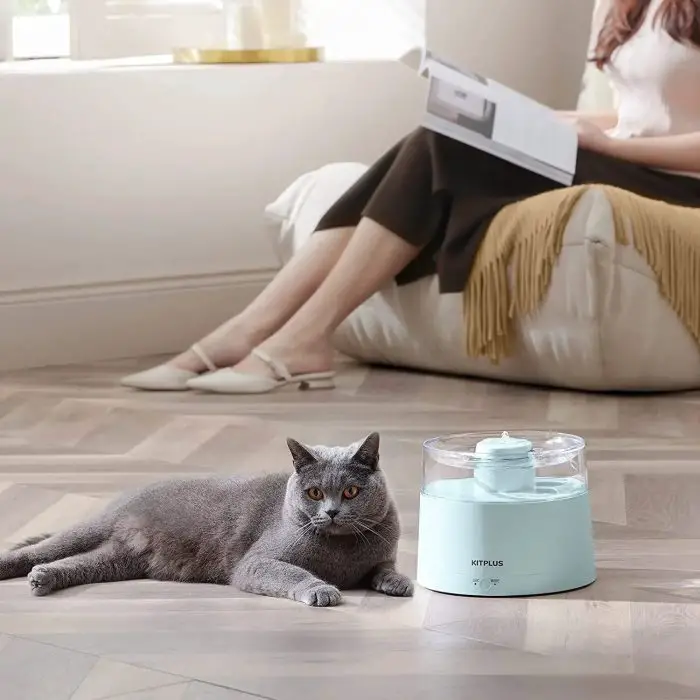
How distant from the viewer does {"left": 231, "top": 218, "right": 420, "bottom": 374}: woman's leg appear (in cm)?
297

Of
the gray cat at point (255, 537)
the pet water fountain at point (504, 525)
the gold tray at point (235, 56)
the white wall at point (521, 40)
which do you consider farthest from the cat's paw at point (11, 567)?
the white wall at point (521, 40)

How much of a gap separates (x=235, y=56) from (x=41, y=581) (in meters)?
2.07

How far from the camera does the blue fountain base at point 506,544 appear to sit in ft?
5.52

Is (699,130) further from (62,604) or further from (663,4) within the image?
(62,604)

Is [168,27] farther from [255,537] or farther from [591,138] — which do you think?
[255,537]

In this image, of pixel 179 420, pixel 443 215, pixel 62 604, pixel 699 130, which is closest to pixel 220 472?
pixel 179 420

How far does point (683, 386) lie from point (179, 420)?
0.91m

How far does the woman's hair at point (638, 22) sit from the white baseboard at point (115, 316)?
3.27 ft

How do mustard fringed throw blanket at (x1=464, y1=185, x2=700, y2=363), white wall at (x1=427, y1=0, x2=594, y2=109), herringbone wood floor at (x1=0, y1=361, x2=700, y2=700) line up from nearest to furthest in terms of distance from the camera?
herringbone wood floor at (x1=0, y1=361, x2=700, y2=700)
mustard fringed throw blanket at (x1=464, y1=185, x2=700, y2=363)
white wall at (x1=427, y1=0, x2=594, y2=109)

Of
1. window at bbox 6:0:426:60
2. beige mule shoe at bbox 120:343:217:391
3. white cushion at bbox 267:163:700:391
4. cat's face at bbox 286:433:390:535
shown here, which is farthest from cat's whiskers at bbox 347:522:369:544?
window at bbox 6:0:426:60

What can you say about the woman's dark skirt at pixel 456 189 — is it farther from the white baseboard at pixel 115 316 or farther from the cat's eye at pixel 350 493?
the cat's eye at pixel 350 493

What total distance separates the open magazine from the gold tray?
0.85 meters

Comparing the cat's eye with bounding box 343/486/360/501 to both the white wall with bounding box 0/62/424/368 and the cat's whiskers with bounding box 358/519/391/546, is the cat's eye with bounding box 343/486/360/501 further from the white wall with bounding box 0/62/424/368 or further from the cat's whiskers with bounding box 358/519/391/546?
the white wall with bounding box 0/62/424/368

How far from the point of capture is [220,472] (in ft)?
7.64
